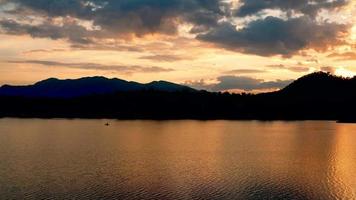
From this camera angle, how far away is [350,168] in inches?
2977

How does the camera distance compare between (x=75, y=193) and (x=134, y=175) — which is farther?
(x=134, y=175)

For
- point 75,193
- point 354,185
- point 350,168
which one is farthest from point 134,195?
point 350,168

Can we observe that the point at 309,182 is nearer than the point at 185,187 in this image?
No

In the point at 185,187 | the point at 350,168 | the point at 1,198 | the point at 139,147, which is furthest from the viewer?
the point at 139,147

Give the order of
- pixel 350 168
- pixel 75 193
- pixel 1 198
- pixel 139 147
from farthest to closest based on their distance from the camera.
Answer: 1. pixel 139 147
2. pixel 350 168
3. pixel 75 193
4. pixel 1 198

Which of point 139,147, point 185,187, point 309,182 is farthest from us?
point 139,147

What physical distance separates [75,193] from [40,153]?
1724 inches

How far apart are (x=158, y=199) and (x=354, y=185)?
28314 mm

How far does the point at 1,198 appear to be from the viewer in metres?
48.9

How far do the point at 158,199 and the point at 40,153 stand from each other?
165 ft

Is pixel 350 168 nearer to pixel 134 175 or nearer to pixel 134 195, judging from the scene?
pixel 134 175

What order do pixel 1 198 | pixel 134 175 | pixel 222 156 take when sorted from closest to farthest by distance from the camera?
pixel 1 198
pixel 134 175
pixel 222 156

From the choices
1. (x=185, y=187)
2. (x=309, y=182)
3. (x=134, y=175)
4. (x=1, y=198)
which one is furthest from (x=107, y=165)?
(x=309, y=182)

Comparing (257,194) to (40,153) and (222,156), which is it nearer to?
(222,156)
